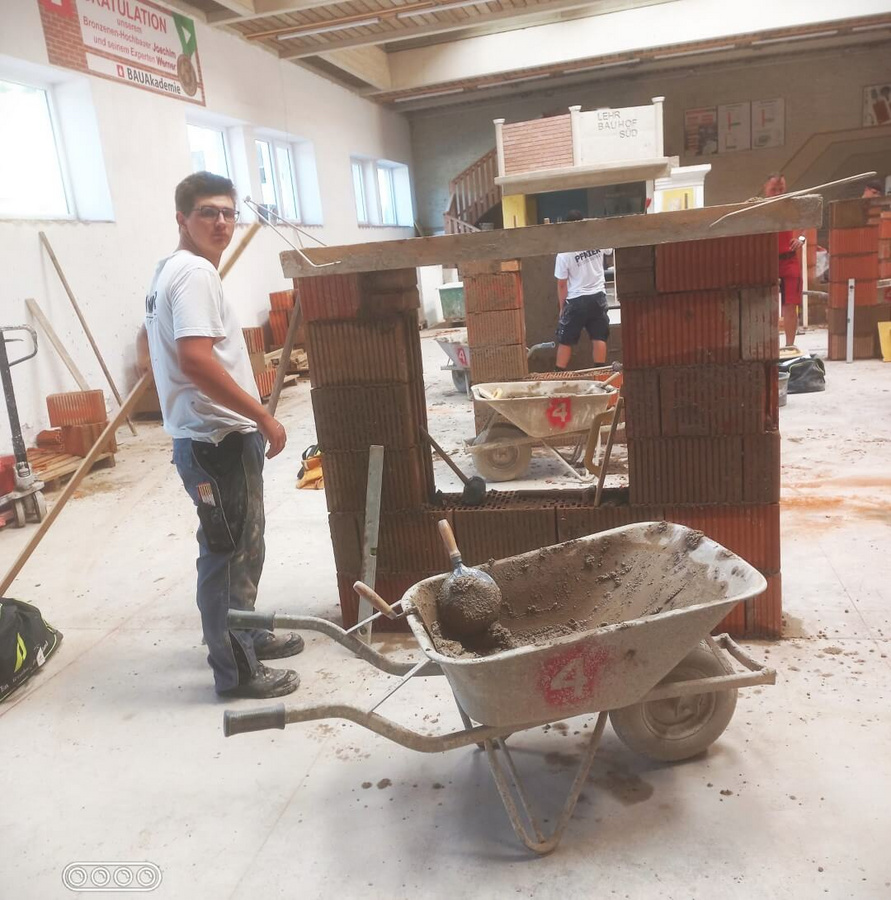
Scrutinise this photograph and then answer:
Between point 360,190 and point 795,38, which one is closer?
point 795,38

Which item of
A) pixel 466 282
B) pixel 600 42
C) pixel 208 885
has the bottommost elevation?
pixel 208 885

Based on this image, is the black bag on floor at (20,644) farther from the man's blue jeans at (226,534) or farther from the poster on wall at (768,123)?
the poster on wall at (768,123)

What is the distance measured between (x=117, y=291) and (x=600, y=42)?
935 cm

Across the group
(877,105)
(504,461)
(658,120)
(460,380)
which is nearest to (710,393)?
(504,461)

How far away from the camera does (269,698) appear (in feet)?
9.95

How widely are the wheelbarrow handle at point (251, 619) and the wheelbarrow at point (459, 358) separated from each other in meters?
5.41

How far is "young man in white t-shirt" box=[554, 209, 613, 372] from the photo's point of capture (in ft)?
23.6

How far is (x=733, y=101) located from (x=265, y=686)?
57.2ft

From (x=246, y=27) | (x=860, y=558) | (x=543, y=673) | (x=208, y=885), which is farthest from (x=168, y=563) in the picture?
(x=246, y=27)

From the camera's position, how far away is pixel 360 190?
16797 mm

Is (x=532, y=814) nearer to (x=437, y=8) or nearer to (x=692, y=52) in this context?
(x=437, y=8)

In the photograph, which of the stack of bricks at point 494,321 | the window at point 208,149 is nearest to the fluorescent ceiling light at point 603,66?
the window at point 208,149

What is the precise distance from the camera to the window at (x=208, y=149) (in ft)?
35.4

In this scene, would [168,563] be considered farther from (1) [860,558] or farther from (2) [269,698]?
(1) [860,558]
